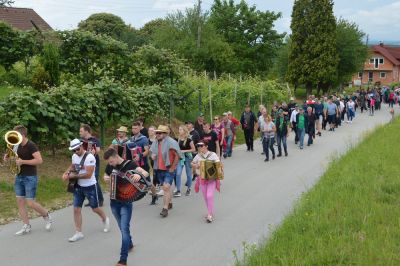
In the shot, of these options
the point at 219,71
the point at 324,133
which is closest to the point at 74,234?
the point at 324,133

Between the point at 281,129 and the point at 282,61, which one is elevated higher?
the point at 282,61

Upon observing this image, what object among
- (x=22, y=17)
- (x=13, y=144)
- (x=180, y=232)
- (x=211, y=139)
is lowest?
(x=180, y=232)

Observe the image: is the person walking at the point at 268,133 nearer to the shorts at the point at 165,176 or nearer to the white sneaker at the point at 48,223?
the shorts at the point at 165,176

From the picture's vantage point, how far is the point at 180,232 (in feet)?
27.4

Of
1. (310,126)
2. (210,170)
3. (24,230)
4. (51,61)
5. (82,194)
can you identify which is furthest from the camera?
(310,126)

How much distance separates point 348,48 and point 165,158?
130 feet

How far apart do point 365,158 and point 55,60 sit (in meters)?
10.2

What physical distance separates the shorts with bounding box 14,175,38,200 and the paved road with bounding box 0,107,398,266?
71 cm

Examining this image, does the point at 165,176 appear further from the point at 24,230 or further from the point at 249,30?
the point at 249,30

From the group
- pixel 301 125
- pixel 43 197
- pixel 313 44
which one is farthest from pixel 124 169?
pixel 313 44

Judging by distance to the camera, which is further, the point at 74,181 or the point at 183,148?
the point at 183,148

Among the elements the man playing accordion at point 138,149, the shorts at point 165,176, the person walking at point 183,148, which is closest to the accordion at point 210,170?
the shorts at point 165,176

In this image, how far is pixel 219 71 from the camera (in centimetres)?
4016

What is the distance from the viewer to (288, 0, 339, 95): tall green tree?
42906 mm
